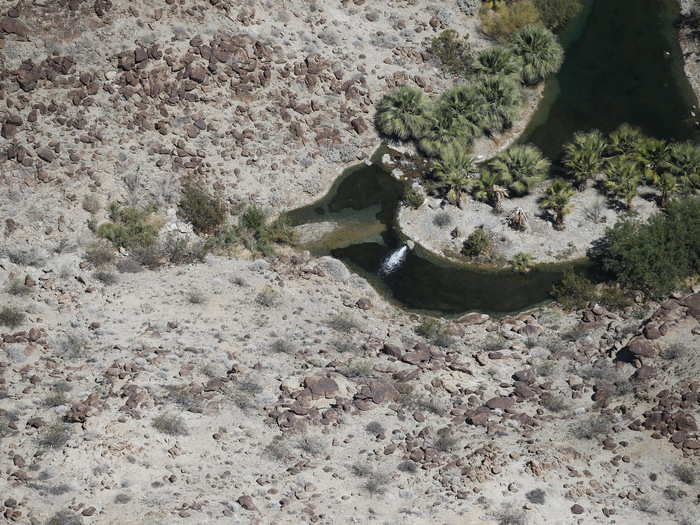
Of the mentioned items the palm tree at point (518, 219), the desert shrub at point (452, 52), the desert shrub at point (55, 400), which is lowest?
the desert shrub at point (55, 400)

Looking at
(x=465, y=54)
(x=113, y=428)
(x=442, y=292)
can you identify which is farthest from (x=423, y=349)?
(x=465, y=54)

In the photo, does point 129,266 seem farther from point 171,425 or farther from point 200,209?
point 171,425

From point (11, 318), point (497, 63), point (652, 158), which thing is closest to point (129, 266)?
point (11, 318)

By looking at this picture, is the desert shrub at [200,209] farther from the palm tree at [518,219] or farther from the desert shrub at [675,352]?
the desert shrub at [675,352]

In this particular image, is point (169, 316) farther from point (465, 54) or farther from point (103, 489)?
point (465, 54)

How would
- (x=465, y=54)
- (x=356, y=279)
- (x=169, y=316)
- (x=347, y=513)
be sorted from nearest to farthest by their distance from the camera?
(x=347, y=513)
(x=169, y=316)
(x=356, y=279)
(x=465, y=54)

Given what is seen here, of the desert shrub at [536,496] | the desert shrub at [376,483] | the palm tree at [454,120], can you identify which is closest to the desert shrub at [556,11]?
the palm tree at [454,120]

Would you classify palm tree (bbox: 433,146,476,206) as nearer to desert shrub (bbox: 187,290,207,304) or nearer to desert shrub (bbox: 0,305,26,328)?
desert shrub (bbox: 187,290,207,304)
